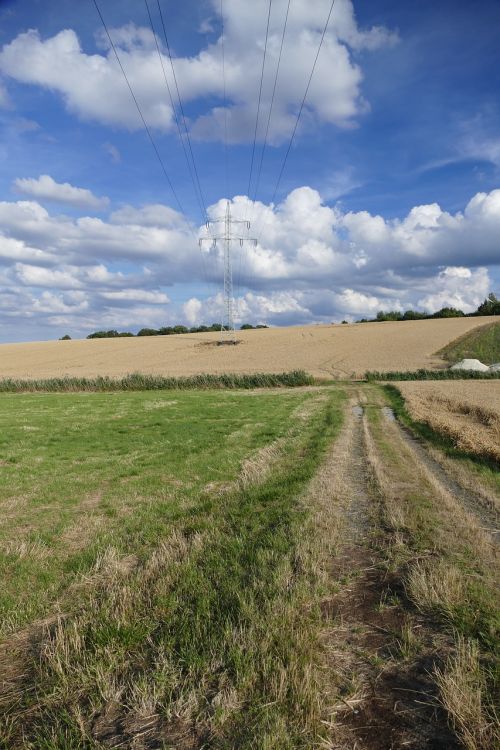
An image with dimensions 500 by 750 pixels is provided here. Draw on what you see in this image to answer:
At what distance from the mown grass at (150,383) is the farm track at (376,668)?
125 feet

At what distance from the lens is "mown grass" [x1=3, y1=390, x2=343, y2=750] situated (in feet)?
11.5

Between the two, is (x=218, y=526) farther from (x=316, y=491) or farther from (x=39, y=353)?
(x=39, y=353)

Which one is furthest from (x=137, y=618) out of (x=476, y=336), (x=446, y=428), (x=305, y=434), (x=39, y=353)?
(x=39, y=353)

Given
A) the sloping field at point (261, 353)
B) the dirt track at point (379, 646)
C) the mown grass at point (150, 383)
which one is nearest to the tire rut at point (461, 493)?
the dirt track at point (379, 646)

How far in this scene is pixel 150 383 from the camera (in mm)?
44969

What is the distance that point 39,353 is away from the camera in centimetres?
8025

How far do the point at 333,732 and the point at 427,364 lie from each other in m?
55.3

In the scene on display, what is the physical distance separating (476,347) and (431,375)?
838 inches

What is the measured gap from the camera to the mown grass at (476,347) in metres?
59.4

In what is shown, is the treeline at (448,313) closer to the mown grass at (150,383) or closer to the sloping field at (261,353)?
the sloping field at (261,353)

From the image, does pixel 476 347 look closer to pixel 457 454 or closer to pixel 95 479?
pixel 457 454

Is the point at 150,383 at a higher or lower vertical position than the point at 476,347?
lower

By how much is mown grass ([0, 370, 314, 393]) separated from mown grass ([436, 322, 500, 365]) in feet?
81.2

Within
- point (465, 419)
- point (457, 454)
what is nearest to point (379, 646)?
→ point (457, 454)
